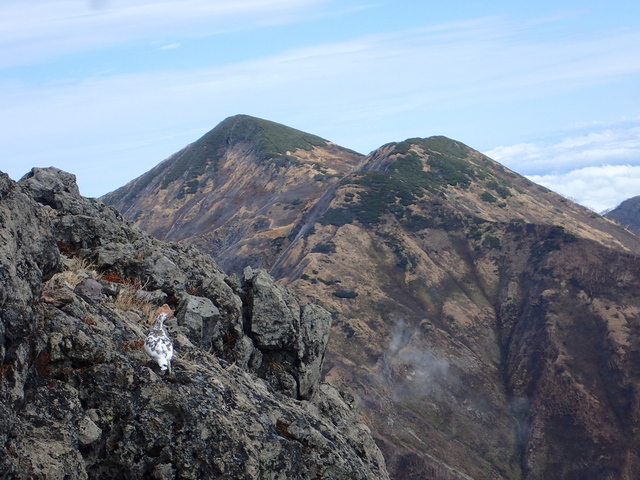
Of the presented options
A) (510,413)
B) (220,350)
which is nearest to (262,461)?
(220,350)

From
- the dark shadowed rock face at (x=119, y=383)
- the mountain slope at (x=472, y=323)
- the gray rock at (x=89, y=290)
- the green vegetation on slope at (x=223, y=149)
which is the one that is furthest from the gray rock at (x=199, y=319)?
the green vegetation on slope at (x=223, y=149)

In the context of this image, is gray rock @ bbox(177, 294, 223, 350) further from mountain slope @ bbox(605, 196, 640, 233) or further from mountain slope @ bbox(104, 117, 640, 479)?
mountain slope @ bbox(605, 196, 640, 233)

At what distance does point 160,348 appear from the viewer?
8445mm

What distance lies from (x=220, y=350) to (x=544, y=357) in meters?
39.2

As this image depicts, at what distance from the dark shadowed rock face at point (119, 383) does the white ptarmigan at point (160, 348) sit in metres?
0.14

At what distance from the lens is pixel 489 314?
52156mm

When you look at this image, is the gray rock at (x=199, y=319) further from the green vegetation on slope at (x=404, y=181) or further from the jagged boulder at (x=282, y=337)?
the green vegetation on slope at (x=404, y=181)

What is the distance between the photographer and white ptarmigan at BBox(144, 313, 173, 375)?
8.42 m

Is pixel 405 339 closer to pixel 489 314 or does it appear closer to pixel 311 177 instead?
pixel 489 314

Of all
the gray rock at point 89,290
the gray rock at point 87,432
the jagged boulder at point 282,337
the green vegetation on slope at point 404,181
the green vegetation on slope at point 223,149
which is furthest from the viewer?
the green vegetation on slope at point 223,149

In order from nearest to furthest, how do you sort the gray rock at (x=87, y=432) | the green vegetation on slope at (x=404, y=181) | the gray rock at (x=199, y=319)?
the gray rock at (x=87, y=432)
the gray rock at (x=199, y=319)
the green vegetation on slope at (x=404, y=181)

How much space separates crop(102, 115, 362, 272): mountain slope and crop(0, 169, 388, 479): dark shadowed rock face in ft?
167

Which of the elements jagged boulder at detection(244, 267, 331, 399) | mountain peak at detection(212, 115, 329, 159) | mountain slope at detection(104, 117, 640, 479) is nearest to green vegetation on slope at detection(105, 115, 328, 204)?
mountain peak at detection(212, 115, 329, 159)

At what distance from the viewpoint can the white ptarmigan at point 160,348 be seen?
842cm
